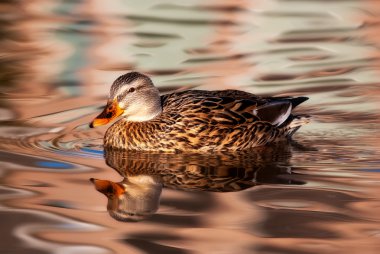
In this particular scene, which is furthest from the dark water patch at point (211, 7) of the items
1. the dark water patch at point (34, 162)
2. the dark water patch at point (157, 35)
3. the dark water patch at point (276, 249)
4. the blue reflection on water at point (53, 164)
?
the dark water patch at point (276, 249)

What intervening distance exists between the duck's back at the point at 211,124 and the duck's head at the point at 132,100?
0.32ft

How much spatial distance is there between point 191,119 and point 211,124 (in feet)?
0.65

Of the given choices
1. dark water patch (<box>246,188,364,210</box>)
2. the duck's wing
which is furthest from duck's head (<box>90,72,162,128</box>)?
dark water patch (<box>246,188,364,210</box>)

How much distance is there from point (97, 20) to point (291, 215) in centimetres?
1004

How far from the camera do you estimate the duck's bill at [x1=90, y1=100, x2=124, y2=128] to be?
11253 mm

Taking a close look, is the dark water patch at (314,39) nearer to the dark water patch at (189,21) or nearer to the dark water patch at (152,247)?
the dark water patch at (189,21)

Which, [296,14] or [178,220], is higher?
[296,14]

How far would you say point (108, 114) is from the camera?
11.4 metres

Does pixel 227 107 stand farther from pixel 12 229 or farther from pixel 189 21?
pixel 189 21

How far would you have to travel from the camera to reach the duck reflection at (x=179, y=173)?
30.3ft

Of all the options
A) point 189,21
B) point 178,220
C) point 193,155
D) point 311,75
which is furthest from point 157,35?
point 178,220

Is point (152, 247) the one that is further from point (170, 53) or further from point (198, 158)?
point (170, 53)

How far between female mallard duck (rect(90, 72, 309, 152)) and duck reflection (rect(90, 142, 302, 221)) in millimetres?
138

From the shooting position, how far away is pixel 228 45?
16328mm
